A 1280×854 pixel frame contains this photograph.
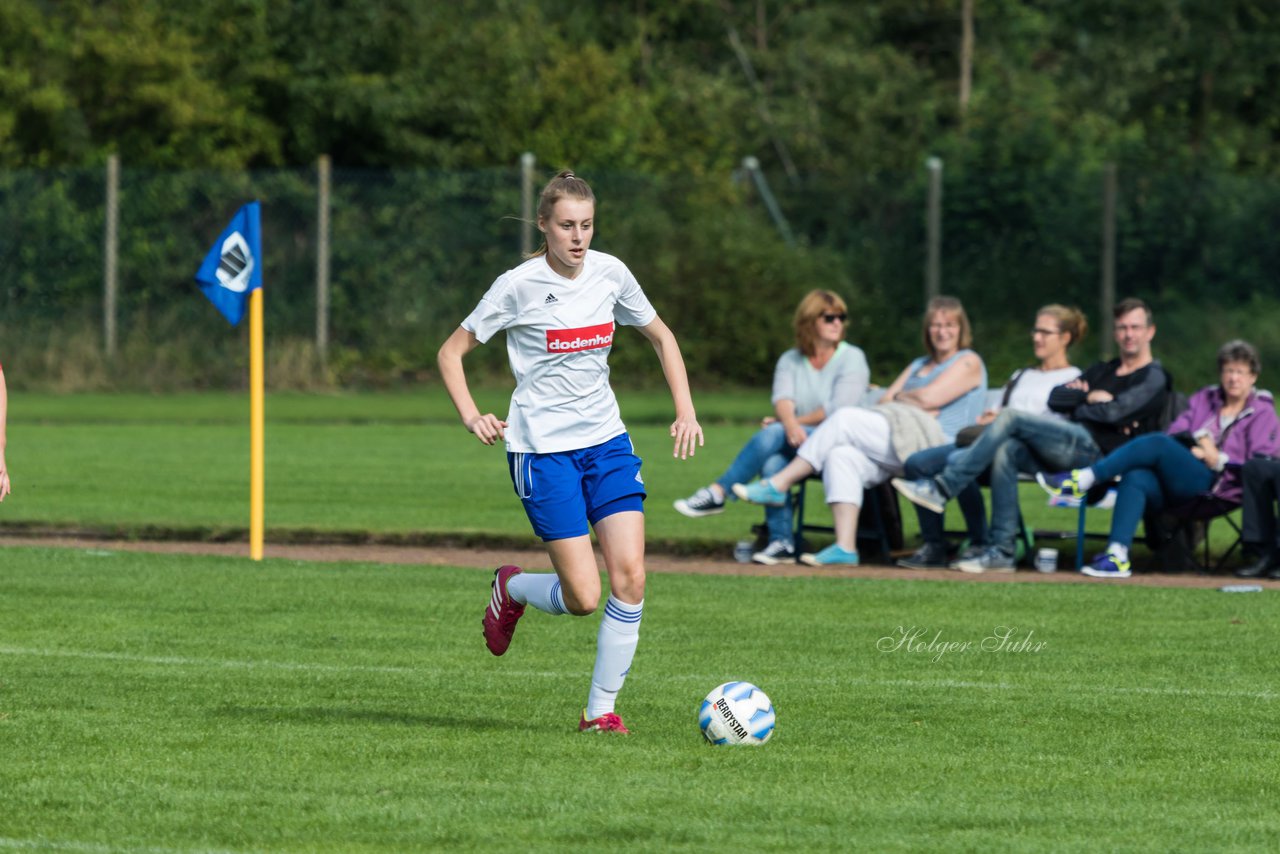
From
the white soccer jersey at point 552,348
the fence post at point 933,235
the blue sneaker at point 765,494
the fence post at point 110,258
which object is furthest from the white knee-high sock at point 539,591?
the fence post at point 110,258

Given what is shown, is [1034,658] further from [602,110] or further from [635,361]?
[602,110]

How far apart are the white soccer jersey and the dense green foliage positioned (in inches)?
767

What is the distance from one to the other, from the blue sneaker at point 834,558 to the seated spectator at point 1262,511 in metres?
2.23

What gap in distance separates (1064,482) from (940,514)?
0.74 metres

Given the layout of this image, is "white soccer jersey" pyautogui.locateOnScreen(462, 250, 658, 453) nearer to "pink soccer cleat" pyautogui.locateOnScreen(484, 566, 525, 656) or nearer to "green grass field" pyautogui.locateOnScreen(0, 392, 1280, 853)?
"pink soccer cleat" pyautogui.locateOnScreen(484, 566, 525, 656)

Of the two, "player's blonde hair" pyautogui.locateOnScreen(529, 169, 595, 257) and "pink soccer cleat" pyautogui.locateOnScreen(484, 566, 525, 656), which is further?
"pink soccer cleat" pyautogui.locateOnScreen(484, 566, 525, 656)

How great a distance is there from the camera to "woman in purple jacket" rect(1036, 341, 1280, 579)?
11594 millimetres

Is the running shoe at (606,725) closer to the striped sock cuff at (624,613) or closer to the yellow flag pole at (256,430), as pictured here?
the striped sock cuff at (624,613)

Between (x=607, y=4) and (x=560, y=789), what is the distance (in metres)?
35.7

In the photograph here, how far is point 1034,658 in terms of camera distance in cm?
867

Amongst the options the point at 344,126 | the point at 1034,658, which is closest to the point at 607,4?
the point at 344,126

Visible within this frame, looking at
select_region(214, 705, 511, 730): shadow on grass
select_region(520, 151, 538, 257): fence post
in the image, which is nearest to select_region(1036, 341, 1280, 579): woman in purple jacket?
select_region(214, 705, 511, 730): shadow on grass

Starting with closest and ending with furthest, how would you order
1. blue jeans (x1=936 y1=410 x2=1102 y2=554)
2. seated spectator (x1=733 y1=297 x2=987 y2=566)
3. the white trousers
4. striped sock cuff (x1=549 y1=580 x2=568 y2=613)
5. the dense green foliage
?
striped sock cuff (x1=549 y1=580 x2=568 y2=613), blue jeans (x1=936 y1=410 x2=1102 y2=554), seated spectator (x1=733 y1=297 x2=987 y2=566), the white trousers, the dense green foliage

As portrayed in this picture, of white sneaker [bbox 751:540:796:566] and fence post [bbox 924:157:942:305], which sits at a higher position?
fence post [bbox 924:157:942:305]
